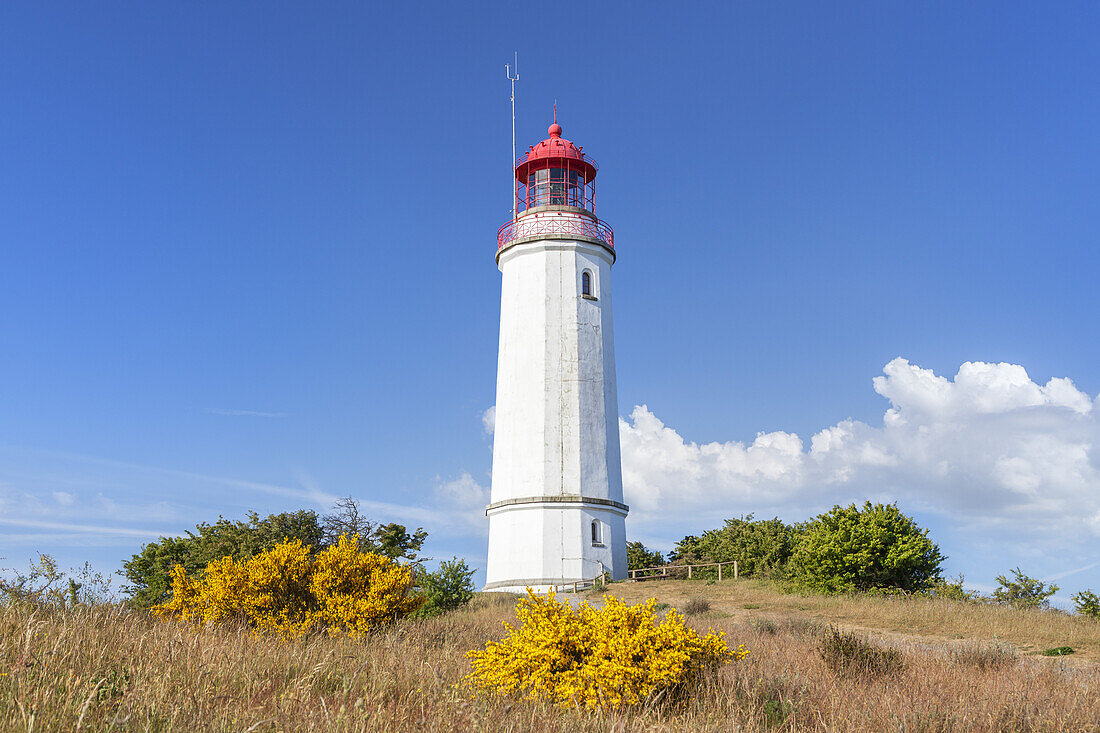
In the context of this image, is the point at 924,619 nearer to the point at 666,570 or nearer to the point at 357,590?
the point at 357,590

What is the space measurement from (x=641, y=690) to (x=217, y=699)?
3.69m

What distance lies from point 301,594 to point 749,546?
78.7ft

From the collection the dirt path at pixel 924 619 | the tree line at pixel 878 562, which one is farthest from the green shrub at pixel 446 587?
the tree line at pixel 878 562

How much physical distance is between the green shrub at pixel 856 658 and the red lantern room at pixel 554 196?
22.7 meters

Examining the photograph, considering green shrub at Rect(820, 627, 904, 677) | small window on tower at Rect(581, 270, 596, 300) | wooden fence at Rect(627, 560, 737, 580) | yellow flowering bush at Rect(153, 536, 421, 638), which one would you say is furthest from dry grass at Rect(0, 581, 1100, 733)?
wooden fence at Rect(627, 560, 737, 580)

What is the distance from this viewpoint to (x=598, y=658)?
288 inches

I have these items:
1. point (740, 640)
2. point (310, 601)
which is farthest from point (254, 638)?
point (740, 640)

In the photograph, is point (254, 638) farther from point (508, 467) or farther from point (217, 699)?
point (508, 467)

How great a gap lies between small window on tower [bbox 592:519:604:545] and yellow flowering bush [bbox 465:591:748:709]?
21047 mm

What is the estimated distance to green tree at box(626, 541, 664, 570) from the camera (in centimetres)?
3663

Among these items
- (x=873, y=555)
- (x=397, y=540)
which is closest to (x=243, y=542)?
(x=397, y=540)

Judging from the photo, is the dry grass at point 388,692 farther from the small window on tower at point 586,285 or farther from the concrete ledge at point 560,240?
the concrete ledge at point 560,240


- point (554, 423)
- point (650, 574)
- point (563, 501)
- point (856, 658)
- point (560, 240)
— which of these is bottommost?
point (856, 658)

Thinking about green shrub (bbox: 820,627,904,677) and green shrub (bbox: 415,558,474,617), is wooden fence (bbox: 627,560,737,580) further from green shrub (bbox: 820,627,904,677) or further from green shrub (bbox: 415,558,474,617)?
green shrub (bbox: 820,627,904,677)
